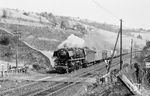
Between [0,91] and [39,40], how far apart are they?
172ft

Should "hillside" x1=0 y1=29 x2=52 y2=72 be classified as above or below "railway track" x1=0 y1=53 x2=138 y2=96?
above

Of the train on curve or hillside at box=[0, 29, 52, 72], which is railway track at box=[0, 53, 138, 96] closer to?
the train on curve

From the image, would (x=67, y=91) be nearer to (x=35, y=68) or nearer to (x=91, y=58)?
(x=35, y=68)

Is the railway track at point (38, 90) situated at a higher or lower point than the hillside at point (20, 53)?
lower

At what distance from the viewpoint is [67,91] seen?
2517cm

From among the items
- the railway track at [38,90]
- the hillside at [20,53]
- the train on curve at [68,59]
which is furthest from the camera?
the hillside at [20,53]

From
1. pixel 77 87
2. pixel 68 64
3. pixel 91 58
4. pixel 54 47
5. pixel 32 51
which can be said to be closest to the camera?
pixel 77 87

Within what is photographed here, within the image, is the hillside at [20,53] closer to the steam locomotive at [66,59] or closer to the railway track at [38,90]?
the steam locomotive at [66,59]

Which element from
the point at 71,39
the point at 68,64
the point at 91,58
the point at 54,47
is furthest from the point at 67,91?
the point at 71,39

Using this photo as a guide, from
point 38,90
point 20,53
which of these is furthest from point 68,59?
point 20,53

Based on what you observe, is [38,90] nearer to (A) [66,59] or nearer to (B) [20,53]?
(A) [66,59]

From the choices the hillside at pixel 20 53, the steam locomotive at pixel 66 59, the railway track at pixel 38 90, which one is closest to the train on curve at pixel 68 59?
the steam locomotive at pixel 66 59

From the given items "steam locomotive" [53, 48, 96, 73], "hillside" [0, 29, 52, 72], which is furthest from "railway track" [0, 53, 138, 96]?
"hillside" [0, 29, 52, 72]

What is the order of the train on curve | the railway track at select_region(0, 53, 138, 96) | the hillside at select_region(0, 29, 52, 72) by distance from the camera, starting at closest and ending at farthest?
the railway track at select_region(0, 53, 138, 96)
the train on curve
the hillside at select_region(0, 29, 52, 72)
